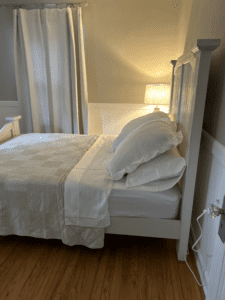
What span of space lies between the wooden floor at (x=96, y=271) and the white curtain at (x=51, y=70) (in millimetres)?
2150

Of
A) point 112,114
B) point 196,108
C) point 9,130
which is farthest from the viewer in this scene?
point 112,114

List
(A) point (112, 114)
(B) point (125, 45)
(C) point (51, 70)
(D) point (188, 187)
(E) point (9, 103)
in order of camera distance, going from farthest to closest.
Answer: (E) point (9, 103), (A) point (112, 114), (C) point (51, 70), (B) point (125, 45), (D) point (188, 187)

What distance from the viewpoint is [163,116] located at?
6.48 feet

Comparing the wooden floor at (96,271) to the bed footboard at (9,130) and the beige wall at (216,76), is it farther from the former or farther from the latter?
the bed footboard at (9,130)

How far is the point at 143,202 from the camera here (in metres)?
1.43

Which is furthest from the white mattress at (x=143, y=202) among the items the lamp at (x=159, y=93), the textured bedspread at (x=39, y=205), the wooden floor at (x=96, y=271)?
the lamp at (x=159, y=93)

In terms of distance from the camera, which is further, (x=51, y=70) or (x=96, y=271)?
(x=51, y=70)

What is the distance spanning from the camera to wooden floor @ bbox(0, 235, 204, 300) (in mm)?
1302

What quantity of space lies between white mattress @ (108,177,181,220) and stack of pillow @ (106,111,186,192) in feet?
0.14

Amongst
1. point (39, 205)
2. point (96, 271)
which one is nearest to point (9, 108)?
point (39, 205)

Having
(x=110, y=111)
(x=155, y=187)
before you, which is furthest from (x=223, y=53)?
(x=110, y=111)

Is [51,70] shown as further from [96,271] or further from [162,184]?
[96,271]

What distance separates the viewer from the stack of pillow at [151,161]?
4.66 ft

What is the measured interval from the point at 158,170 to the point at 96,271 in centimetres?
76
